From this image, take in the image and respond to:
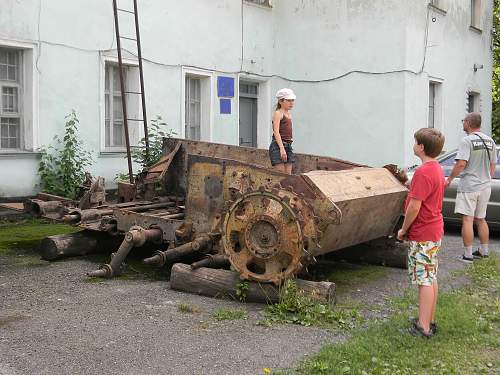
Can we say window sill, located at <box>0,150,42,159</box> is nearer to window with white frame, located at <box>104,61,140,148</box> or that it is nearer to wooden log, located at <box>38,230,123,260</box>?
window with white frame, located at <box>104,61,140,148</box>

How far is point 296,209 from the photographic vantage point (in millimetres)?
5766

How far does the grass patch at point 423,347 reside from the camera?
4.52 meters

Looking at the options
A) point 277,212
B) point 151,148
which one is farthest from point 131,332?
point 151,148

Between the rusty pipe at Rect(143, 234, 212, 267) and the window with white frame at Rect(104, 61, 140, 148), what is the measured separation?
632 centimetres

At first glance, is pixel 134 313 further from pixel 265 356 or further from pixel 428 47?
pixel 428 47

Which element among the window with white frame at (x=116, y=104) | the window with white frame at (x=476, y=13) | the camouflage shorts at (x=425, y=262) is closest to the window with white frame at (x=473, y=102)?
the window with white frame at (x=476, y=13)

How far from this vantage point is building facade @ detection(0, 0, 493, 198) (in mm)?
11133

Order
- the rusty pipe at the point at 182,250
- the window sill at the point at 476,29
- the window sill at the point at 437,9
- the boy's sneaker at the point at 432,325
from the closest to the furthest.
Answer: the boy's sneaker at the point at 432,325, the rusty pipe at the point at 182,250, the window sill at the point at 437,9, the window sill at the point at 476,29

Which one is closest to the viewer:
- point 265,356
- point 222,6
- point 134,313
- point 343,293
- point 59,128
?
point 265,356

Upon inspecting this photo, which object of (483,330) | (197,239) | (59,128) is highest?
(59,128)

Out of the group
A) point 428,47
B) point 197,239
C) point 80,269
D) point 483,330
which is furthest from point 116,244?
point 428,47

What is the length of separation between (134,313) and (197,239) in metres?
1.24

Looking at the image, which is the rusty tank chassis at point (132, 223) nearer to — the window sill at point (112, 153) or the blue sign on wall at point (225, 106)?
the window sill at point (112, 153)

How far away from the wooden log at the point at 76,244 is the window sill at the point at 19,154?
10.4 feet
